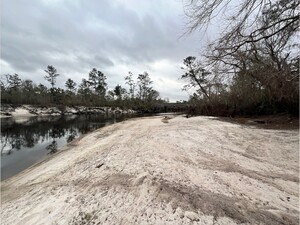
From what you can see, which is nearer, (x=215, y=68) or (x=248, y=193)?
(x=248, y=193)

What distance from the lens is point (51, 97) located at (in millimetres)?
61312

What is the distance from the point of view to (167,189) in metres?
4.60

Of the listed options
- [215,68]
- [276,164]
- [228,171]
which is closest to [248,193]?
[228,171]

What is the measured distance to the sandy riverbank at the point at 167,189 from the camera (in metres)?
3.96

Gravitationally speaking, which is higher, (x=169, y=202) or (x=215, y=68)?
(x=215, y=68)

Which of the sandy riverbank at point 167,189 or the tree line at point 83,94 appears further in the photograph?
the tree line at point 83,94

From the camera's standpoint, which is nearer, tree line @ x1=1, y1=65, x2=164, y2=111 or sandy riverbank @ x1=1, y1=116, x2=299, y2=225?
sandy riverbank @ x1=1, y1=116, x2=299, y2=225

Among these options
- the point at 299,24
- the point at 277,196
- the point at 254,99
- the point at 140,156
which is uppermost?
the point at 299,24

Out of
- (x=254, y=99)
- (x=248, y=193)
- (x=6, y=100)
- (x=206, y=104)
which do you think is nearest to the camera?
(x=248, y=193)

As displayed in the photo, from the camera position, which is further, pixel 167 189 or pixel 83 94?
pixel 83 94

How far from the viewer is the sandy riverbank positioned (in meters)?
3.96

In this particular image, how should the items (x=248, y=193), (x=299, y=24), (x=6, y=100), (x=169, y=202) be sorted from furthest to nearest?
(x=6, y=100)
(x=299, y=24)
(x=248, y=193)
(x=169, y=202)

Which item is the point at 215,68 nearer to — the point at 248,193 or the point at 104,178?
the point at 248,193

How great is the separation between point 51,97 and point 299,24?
204ft
